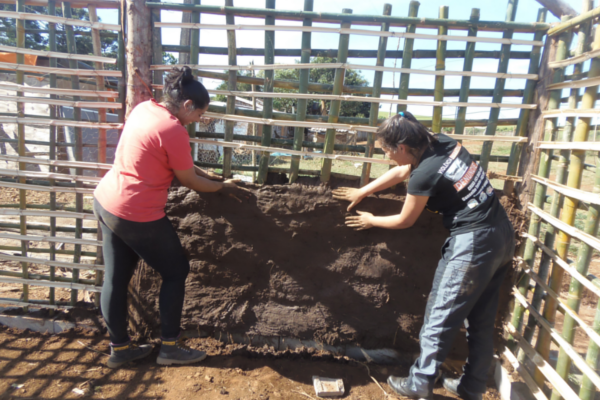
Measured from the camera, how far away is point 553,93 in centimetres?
272

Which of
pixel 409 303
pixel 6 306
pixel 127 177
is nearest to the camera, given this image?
pixel 127 177

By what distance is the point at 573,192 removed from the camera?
231 cm

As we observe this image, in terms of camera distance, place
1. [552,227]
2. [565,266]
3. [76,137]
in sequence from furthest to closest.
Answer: [76,137]
[552,227]
[565,266]

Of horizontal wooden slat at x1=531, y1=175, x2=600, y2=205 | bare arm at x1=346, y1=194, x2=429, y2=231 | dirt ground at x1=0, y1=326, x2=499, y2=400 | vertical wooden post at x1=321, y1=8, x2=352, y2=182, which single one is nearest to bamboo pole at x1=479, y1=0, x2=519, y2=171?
horizontal wooden slat at x1=531, y1=175, x2=600, y2=205

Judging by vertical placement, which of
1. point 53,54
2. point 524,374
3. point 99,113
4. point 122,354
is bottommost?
point 122,354

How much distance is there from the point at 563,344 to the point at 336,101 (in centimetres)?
225

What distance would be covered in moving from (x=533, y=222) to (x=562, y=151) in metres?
0.57

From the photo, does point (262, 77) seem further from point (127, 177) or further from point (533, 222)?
point (533, 222)

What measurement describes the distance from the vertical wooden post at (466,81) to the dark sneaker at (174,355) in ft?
9.00

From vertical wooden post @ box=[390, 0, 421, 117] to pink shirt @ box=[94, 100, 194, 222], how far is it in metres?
1.66

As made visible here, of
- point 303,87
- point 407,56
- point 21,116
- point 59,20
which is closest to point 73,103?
point 21,116

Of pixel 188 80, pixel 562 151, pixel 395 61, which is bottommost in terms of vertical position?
pixel 562 151

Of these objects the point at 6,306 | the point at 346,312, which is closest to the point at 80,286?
the point at 6,306

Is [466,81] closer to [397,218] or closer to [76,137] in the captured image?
[397,218]
